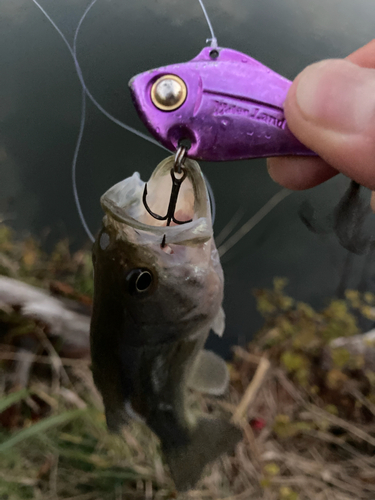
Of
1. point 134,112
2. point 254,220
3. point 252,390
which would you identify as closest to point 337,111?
point 134,112

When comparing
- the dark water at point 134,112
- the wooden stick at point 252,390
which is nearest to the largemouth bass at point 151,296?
the dark water at point 134,112

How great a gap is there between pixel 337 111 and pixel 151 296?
0.50m

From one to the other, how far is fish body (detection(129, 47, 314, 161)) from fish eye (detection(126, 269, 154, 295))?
25cm

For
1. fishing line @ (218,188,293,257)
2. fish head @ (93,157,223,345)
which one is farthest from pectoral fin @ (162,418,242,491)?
fishing line @ (218,188,293,257)

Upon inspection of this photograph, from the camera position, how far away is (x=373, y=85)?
1.77 feet

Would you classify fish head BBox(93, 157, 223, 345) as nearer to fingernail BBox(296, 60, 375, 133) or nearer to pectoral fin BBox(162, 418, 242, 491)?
fingernail BBox(296, 60, 375, 133)

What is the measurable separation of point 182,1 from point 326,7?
740 millimetres

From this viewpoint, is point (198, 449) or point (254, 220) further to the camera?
point (254, 220)

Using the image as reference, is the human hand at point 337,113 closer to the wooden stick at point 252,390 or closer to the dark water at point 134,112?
the dark water at point 134,112

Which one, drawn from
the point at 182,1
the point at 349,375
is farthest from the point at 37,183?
the point at 349,375

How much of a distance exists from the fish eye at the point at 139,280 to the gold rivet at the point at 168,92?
12.3 inches

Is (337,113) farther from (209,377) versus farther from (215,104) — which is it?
(209,377)

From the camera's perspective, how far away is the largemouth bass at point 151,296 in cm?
63

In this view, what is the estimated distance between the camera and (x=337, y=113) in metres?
0.57
